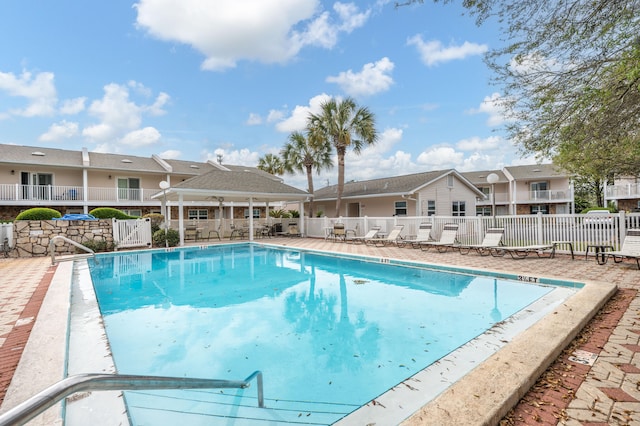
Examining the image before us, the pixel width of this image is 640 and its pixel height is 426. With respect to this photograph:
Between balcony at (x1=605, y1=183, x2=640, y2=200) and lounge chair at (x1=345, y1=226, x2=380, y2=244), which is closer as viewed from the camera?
lounge chair at (x1=345, y1=226, x2=380, y2=244)

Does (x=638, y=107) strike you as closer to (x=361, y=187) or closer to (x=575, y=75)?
(x=575, y=75)

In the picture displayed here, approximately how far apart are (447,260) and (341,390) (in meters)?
8.35

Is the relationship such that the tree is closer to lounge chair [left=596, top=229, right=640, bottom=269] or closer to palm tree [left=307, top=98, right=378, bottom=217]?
lounge chair [left=596, top=229, right=640, bottom=269]

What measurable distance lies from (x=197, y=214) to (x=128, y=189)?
18.9ft

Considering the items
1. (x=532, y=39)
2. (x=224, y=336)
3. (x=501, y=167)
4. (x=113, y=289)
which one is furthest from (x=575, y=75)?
(x=501, y=167)

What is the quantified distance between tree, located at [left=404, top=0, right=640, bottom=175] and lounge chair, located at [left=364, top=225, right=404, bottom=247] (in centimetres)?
906

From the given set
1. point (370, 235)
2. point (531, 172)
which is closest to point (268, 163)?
point (370, 235)

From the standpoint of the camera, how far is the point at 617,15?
444 cm

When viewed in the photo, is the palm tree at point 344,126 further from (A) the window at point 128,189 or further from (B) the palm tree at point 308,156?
(A) the window at point 128,189

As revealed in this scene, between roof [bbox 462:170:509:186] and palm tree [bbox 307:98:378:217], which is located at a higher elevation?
palm tree [bbox 307:98:378:217]

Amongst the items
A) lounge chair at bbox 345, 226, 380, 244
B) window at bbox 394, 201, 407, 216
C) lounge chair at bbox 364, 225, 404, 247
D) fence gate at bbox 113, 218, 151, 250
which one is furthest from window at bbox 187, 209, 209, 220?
lounge chair at bbox 364, 225, 404, 247

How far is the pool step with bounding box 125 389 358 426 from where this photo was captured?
10.3ft

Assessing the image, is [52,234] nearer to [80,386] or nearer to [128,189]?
[128,189]

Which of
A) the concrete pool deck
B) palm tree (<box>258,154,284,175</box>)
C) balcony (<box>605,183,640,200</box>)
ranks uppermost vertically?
palm tree (<box>258,154,284,175</box>)
